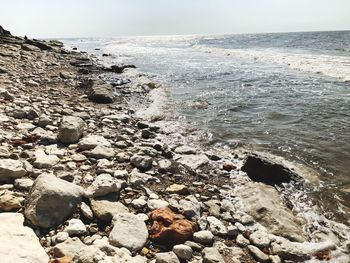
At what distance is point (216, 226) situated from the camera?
482 cm

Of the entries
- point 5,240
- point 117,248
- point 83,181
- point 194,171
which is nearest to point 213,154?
point 194,171

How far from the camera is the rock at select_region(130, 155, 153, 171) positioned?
251 inches

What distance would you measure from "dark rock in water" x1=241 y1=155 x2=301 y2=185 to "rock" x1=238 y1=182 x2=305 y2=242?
340mm

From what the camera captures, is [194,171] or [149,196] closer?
[149,196]

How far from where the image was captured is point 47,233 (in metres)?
3.82

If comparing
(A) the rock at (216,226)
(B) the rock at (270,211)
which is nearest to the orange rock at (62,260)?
(A) the rock at (216,226)

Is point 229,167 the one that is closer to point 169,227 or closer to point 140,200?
point 140,200

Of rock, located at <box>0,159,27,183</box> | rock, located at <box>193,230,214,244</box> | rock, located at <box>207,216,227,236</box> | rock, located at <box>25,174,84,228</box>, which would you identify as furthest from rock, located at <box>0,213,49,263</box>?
rock, located at <box>207,216,227,236</box>

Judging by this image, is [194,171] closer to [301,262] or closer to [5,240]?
[301,262]

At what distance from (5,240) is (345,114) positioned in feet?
38.2

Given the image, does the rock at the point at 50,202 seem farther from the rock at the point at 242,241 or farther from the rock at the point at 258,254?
the rock at the point at 258,254

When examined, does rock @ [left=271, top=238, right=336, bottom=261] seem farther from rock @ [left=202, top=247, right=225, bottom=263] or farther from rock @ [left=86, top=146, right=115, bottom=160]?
rock @ [left=86, top=146, right=115, bottom=160]

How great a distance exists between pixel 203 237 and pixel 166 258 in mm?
770

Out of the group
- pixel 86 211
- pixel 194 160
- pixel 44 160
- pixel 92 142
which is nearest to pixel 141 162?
pixel 92 142
